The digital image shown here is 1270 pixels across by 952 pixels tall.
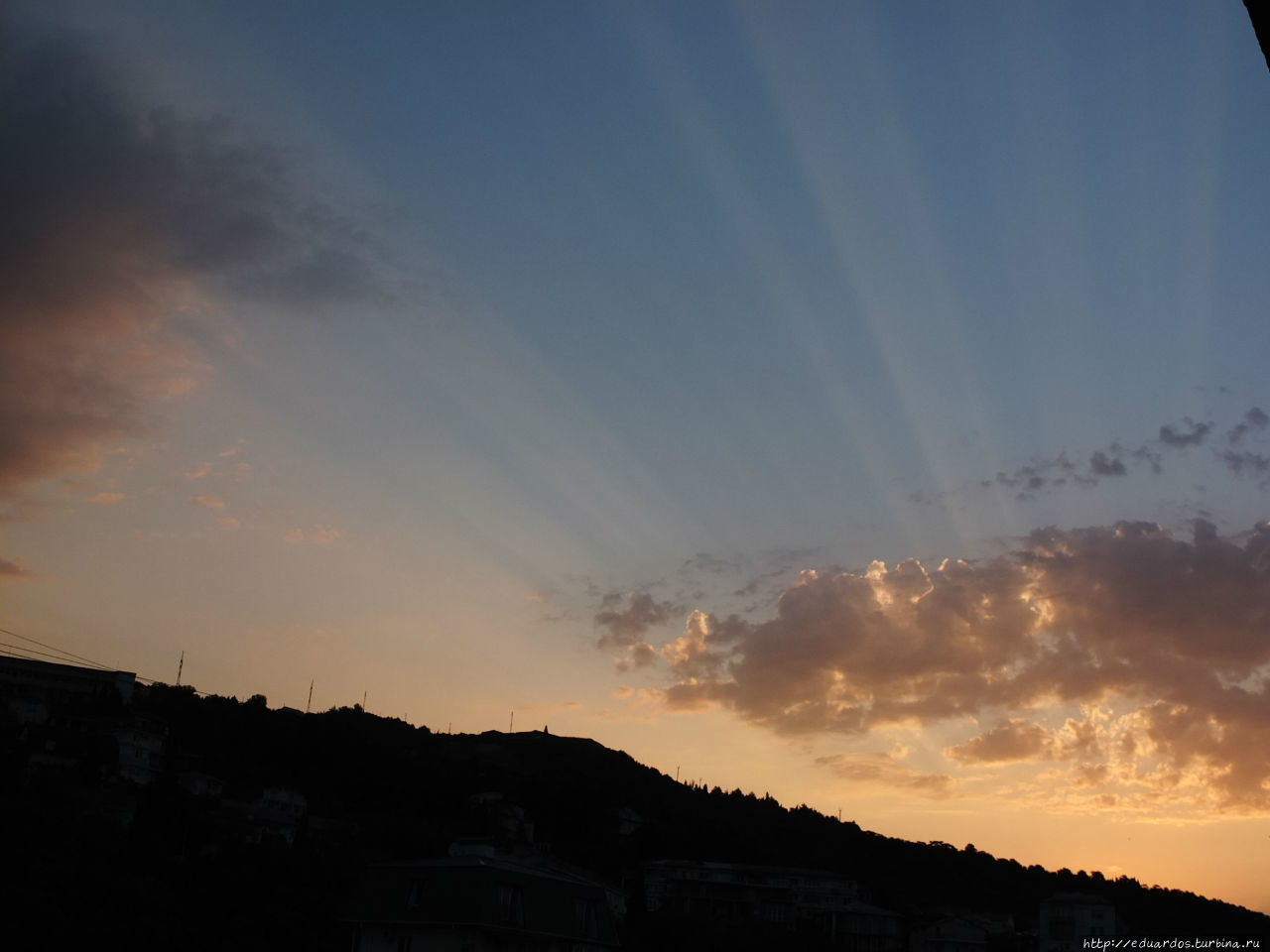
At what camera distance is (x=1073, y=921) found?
408 feet

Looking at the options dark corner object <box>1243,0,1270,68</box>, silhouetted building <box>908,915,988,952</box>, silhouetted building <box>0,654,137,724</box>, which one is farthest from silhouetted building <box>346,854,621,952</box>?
silhouetted building <box>0,654,137,724</box>

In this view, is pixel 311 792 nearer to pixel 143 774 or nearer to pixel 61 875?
pixel 143 774

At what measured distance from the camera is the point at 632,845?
441ft

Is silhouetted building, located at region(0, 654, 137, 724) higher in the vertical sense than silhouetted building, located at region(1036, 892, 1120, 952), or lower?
higher

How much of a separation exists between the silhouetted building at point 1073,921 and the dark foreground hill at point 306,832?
5.34 meters

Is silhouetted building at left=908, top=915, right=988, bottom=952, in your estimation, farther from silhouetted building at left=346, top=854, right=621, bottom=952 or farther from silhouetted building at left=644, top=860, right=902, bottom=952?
silhouetted building at left=346, top=854, right=621, bottom=952

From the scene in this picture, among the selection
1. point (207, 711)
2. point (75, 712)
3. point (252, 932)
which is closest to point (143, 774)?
point (75, 712)

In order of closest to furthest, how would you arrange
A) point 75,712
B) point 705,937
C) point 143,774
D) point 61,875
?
point 61,875 → point 705,937 → point 143,774 → point 75,712

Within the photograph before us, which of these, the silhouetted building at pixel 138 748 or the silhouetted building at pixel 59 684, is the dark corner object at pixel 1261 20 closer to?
the silhouetted building at pixel 138 748

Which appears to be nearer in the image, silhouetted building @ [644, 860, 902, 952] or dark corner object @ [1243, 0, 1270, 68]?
dark corner object @ [1243, 0, 1270, 68]

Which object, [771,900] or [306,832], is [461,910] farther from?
[771,900]

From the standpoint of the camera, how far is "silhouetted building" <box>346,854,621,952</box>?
5125cm

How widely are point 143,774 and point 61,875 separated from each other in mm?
54759

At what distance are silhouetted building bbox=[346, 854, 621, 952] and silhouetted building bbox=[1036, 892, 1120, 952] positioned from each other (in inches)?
3433
